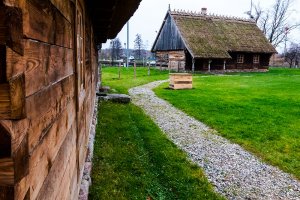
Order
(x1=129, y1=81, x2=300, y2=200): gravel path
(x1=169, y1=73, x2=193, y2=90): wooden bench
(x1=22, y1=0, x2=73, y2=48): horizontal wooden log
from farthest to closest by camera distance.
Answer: (x1=169, y1=73, x2=193, y2=90): wooden bench → (x1=129, y1=81, x2=300, y2=200): gravel path → (x1=22, y1=0, x2=73, y2=48): horizontal wooden log

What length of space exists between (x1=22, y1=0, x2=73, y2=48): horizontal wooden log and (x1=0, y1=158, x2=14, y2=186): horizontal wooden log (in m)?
0.41

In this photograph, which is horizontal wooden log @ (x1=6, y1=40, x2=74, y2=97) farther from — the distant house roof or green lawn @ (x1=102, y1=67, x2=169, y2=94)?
the distant house roof

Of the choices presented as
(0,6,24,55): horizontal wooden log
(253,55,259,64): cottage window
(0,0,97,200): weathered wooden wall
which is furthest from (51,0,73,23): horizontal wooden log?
(253,55,259,64): cottage window

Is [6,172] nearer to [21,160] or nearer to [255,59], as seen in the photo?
[21,160]

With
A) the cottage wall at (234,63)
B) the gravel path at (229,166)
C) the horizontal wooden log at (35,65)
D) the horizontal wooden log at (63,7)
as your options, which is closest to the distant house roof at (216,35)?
the cottage wall at (234,63)

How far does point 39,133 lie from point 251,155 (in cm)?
620

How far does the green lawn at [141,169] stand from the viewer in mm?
4703

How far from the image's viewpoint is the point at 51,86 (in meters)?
1.56

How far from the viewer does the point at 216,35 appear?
3416 cm

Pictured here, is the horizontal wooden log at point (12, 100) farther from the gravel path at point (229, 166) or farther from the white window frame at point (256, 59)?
the white window frame at point (256, 59)

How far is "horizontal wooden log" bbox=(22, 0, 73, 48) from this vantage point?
3.51 feet

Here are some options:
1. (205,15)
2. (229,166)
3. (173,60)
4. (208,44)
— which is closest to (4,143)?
(229,166)

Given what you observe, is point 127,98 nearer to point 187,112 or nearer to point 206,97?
point 187,112

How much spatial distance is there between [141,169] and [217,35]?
100 ft
